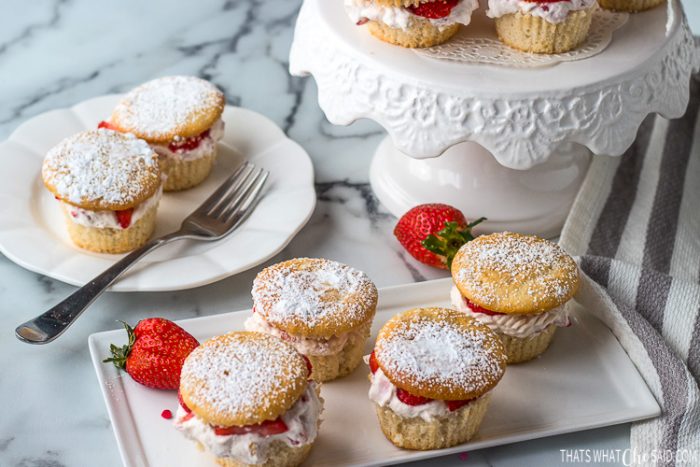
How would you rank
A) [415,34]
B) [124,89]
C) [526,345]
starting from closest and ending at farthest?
[526,345], [415,34], [124,89]

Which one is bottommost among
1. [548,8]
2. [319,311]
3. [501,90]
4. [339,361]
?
[339,361]

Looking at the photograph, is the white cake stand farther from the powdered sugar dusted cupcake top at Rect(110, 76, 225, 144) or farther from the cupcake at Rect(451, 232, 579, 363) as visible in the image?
the powdered sugar dusted cupcake top at Rect(110, 76, 225, 144)

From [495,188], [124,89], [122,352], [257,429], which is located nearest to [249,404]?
[257,429]

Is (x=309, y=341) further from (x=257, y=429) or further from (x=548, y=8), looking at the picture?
(x=548, y=8)

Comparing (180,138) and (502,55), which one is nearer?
(502,55)

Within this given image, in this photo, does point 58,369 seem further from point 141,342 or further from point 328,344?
point 328,344

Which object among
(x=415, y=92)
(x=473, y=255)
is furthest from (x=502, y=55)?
(x=473, y=255)

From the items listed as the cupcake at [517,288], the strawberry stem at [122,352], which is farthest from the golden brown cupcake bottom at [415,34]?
the strawberry stem at [122,352]

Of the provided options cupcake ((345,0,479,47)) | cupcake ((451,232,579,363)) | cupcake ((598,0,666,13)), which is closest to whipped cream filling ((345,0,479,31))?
cupcake ((345,0,479,47))
